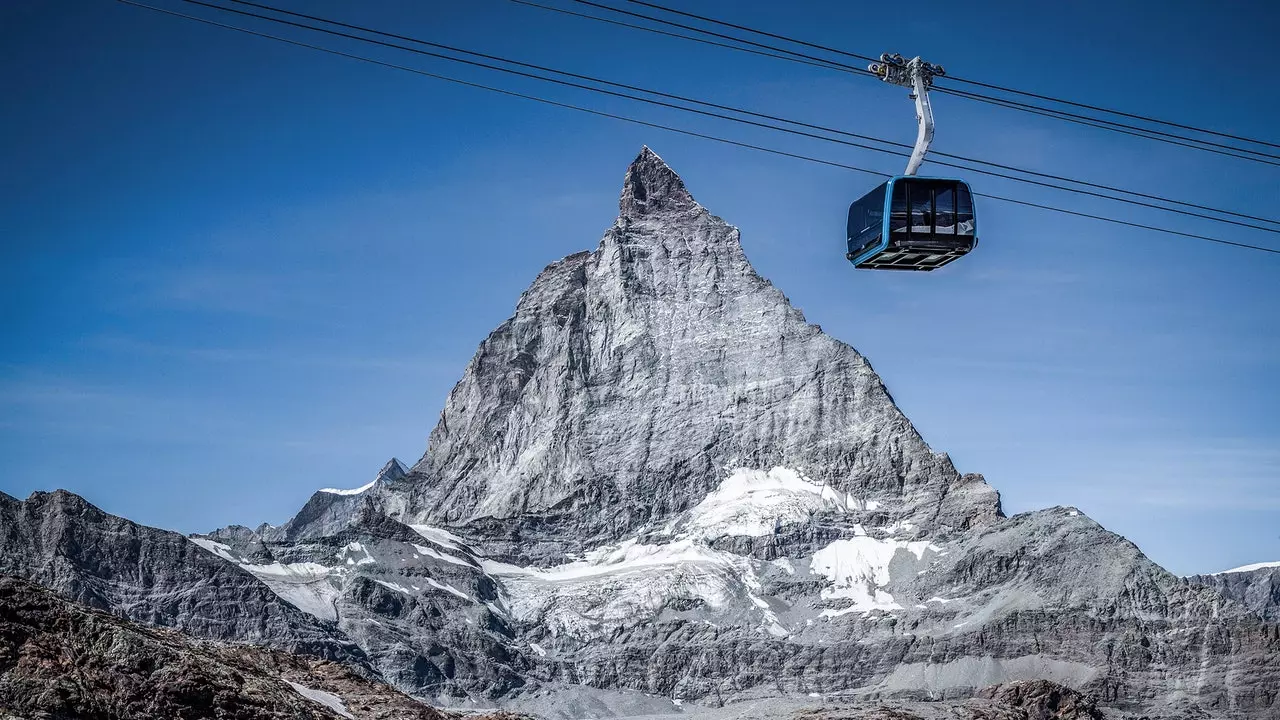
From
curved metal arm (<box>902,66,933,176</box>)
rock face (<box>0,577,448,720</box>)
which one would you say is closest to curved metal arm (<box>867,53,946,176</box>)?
curved metal arm (<box>902,66,933,176</box>)

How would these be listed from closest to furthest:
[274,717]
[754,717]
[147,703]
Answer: [147,703], [274,717], [754,717]

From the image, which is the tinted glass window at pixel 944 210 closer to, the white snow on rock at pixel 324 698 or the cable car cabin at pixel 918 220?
the cable car cabin at pixel 918 220

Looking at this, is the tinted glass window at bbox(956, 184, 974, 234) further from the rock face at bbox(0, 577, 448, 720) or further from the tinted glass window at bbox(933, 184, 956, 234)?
the rock face at bbox(0, 577, 448, 720)

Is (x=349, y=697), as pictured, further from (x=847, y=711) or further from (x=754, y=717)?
(x=754, y=717)

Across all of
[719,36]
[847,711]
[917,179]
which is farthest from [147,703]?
[847,711]

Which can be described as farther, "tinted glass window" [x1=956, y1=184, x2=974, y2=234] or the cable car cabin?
"tinted glass window" [x1=956, y1=184, x2=974, y2=234]

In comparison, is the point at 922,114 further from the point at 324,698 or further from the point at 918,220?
the point at 324,698
